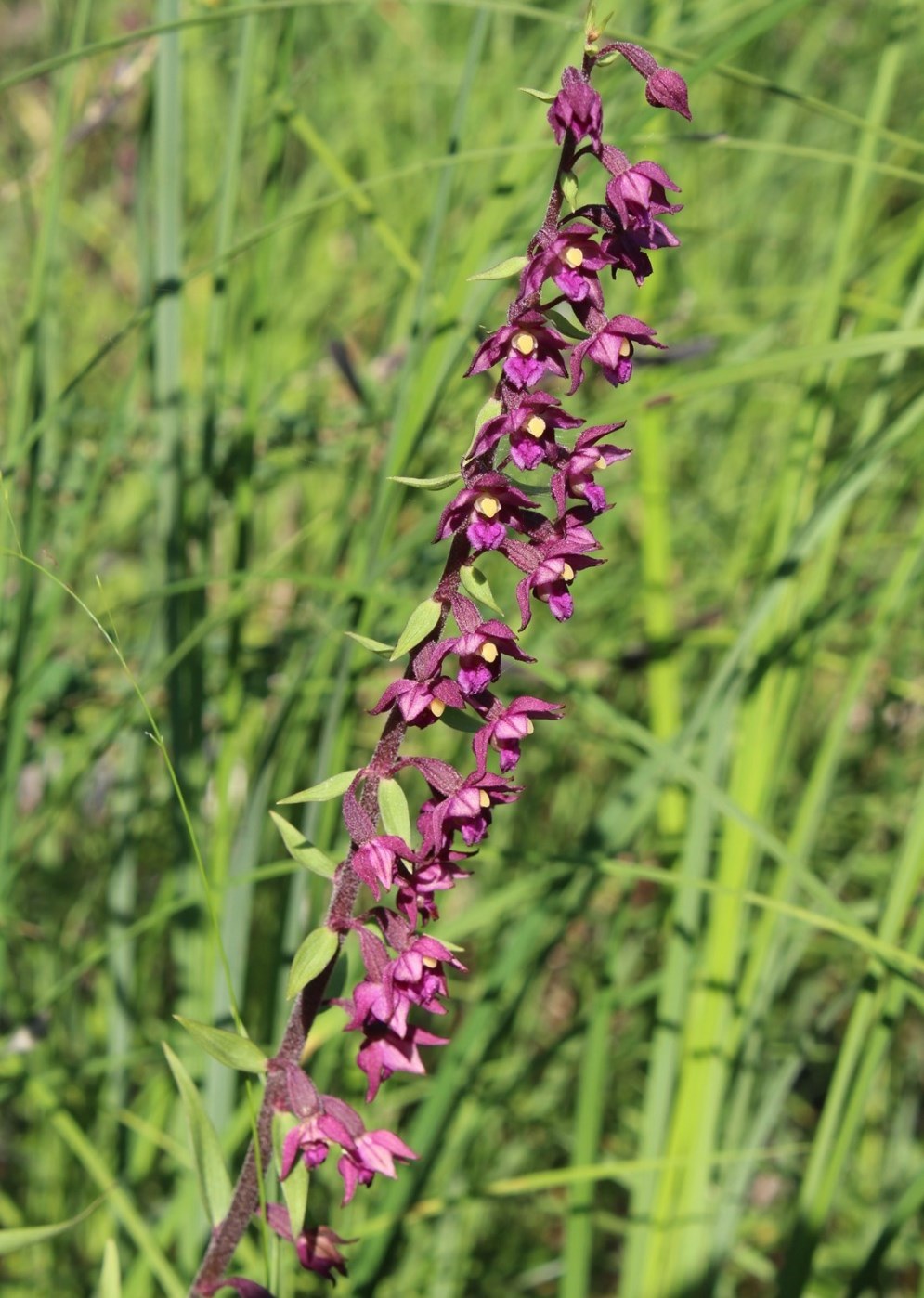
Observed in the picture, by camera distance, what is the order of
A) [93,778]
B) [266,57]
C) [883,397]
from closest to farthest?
[883,397] < [93,778] < [266,57]

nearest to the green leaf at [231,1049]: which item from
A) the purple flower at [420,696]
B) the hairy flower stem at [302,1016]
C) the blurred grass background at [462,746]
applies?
the hairy flower stem at [302,1016]

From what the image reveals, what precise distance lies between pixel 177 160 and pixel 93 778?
1.23 m

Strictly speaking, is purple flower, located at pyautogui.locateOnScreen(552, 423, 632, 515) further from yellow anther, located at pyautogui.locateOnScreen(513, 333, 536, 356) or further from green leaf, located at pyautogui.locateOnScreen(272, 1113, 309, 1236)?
green leaf, located at pyautogui.locateOnScreen(272, 1113, 309, 1236)

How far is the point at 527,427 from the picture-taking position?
1052 millimetres

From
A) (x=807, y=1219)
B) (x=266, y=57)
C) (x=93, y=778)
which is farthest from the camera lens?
(x=266, y=57)

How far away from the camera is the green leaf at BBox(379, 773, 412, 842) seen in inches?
44.7

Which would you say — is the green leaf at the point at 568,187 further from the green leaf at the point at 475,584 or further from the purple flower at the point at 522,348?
the green leaf at the point at 475,584

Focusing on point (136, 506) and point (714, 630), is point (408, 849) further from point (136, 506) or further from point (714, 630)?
point (136, 506)

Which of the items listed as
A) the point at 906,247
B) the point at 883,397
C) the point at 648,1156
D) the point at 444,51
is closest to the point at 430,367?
the point at 883,397

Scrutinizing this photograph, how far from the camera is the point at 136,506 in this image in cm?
277

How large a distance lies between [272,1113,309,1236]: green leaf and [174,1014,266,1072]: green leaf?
2.1 inches

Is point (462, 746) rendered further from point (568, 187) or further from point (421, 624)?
point (568, 187)

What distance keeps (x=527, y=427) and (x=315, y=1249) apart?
2.73 ft

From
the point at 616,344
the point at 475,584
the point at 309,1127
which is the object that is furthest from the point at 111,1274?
the point at 616,344
